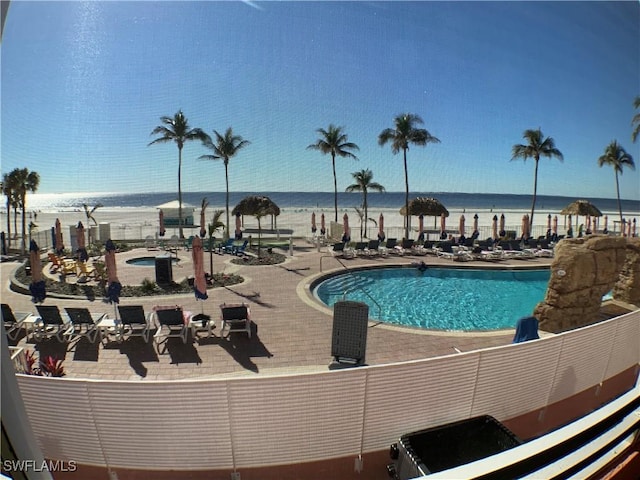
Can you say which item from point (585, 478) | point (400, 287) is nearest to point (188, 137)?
point (400, 287)

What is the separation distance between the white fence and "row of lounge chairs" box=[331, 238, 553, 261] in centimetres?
1258

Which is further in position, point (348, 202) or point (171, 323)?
point (348, 202)

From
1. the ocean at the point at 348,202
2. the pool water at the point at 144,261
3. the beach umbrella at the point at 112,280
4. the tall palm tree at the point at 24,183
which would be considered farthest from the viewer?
the ocean at the point at 348,202

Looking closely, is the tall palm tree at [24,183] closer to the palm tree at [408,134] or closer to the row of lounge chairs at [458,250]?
the row of lounge chairs at [458,250]

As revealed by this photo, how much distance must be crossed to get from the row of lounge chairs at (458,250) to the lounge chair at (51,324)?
445 inches

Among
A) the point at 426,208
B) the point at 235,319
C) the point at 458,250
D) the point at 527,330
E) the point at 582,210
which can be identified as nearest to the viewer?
the point at 527,330

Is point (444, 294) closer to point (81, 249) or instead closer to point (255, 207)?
point (255, 207)

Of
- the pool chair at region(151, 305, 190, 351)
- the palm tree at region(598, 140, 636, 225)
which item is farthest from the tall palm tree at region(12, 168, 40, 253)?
the palm tree at region(598, 140, 636, 225)

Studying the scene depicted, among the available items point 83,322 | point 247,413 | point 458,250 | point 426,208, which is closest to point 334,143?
point 426,208

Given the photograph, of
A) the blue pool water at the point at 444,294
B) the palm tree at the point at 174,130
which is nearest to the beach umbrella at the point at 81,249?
the blue pool water at the point at 444,294

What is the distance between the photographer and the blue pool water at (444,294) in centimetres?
912

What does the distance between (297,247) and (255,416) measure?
54.4ft

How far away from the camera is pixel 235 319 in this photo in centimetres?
693

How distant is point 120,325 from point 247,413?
5252 mm
